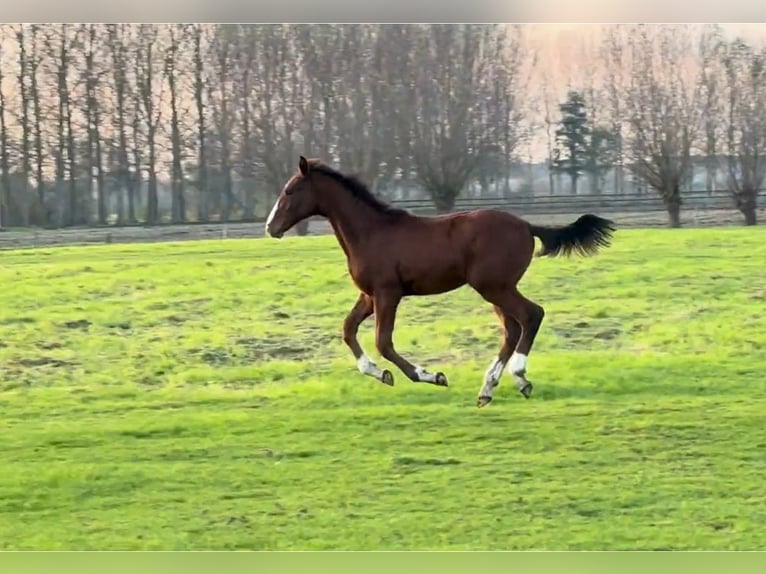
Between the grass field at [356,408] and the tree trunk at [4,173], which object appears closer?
the grass field at [356,408]

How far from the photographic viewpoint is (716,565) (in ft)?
13.2

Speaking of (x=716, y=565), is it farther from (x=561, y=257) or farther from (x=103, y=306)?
(x=103, y=306)

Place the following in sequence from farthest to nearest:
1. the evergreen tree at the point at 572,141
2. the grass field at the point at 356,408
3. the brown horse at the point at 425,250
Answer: the evergreen tree at the point at 572,141, the brown horse at the point at 425,250, the grass field at the point at 356,408

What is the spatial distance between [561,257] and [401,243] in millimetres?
599

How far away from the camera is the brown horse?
169 inches

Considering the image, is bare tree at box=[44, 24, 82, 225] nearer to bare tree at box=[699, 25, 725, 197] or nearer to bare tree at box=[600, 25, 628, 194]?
bare tree at box=[600, 25, 628, 194]

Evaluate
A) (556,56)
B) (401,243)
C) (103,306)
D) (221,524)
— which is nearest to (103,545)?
(221,524)

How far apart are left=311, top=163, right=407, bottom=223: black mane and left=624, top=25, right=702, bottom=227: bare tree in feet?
3.11

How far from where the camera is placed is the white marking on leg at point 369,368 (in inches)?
170

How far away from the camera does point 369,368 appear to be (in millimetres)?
4328

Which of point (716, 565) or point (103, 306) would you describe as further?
point (103, 306)

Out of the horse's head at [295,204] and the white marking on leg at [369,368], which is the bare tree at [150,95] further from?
the white marking on leg at [369,368]

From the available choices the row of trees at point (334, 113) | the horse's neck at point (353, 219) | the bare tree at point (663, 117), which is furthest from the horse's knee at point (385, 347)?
the bare tree at point (663, 117)

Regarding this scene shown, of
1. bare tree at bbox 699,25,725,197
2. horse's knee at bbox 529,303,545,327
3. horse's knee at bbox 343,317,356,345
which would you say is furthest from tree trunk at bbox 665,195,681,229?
horse's knee at bbox 343,317,356,345
